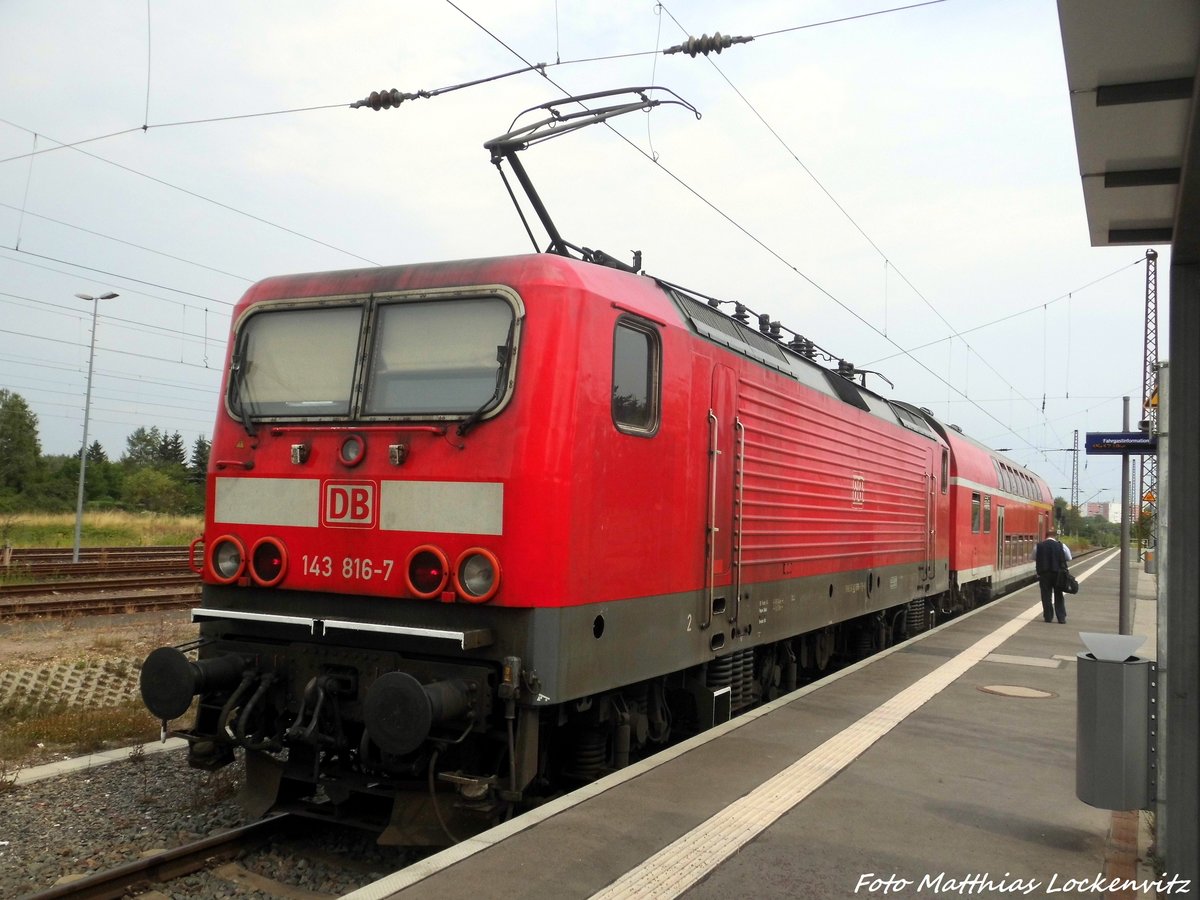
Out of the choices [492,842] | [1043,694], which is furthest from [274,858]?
[1043,694]

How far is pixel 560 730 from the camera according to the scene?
20.6 feet

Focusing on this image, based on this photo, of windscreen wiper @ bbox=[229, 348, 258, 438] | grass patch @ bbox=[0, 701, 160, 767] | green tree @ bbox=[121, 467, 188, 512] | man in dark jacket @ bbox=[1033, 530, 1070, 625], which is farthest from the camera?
green tree @ bbox=[121, 467, 188, 512]

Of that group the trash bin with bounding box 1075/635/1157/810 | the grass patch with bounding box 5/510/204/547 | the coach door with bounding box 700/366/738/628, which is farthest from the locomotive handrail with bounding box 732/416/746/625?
the grass patch with bounding box 5/510/204/547

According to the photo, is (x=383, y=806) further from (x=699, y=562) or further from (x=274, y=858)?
(x=699, y=562)

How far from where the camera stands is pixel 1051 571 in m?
17.0

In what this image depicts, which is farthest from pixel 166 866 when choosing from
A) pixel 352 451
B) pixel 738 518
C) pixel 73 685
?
pixel 73 685

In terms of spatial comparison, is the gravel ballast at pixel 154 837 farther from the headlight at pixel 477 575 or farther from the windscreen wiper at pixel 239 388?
the windscreen wiper at pixel 239 388

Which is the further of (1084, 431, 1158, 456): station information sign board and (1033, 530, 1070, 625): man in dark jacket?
(1033, 530, 1070, 625): man in dark jacket

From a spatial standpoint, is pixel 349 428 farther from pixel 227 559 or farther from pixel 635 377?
pixel 635 377

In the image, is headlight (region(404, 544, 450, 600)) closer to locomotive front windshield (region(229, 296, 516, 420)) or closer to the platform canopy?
locomotive front windshield (region(229, 296, 516, 420))

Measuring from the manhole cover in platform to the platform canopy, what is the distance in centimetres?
560

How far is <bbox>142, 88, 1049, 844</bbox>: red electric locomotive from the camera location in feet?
17.1

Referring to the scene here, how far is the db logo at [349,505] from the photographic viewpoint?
5621 millimetres

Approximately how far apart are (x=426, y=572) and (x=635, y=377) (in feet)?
5.62
